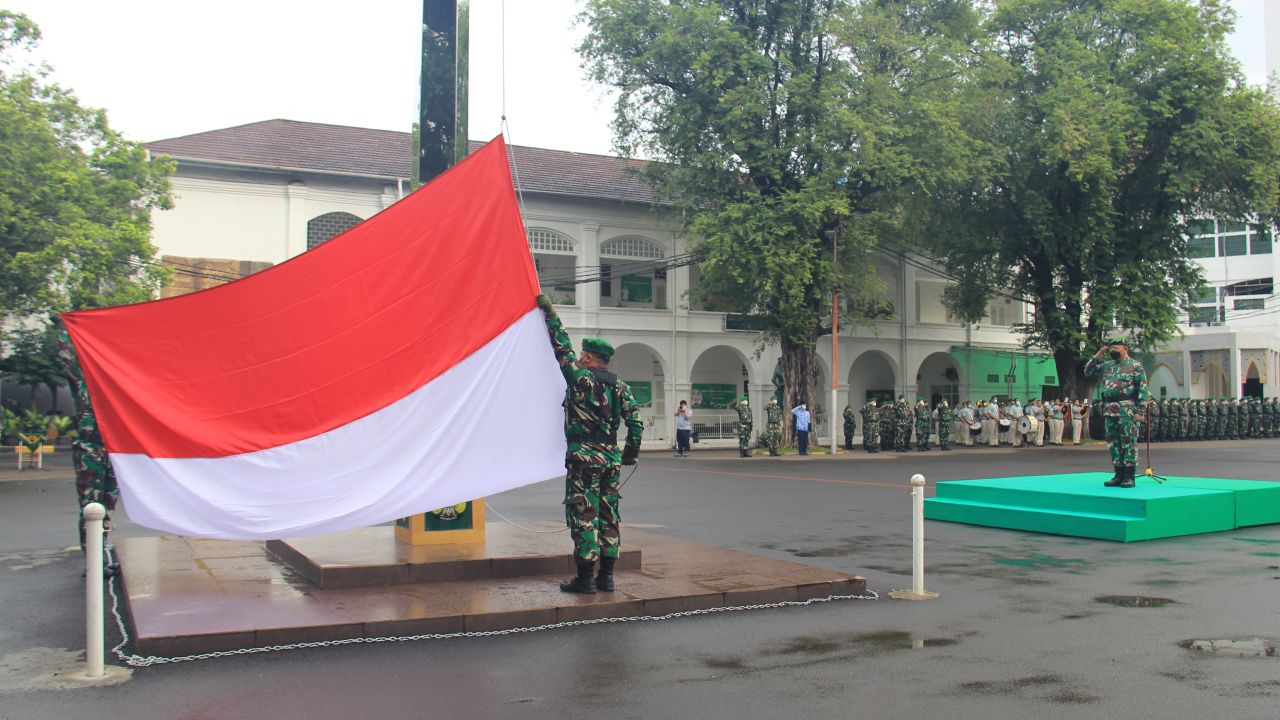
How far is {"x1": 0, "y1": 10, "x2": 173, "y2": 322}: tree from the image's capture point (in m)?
21.1

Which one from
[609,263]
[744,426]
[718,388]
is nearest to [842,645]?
[744,426]

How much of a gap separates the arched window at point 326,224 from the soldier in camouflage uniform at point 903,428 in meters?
18.6

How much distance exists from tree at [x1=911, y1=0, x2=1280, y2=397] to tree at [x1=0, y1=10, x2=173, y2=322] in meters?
22.1

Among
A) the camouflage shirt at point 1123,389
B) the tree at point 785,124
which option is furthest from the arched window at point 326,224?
the camouflage shirt at point 1123,389

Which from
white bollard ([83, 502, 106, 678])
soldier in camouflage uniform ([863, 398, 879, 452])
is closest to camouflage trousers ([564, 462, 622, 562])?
white bollard ([83, 502, 106, 678])

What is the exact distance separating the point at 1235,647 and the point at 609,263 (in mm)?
32976

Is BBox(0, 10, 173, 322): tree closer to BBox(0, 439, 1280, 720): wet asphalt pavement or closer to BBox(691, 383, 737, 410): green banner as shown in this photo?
BBox(0, 439, 1280, 720): wet asphalt pavement

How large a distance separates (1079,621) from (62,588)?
7.69 m

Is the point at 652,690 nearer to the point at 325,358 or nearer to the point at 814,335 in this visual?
the point at 325,358

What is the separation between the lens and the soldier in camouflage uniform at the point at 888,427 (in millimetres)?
34531

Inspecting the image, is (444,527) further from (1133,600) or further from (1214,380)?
(1214,380)

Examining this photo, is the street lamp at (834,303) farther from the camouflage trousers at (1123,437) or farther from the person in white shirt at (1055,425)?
the camouflage trousers at (1123,437)

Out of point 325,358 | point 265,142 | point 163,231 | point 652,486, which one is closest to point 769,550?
point 325,358

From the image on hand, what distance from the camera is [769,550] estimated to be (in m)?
10.7
